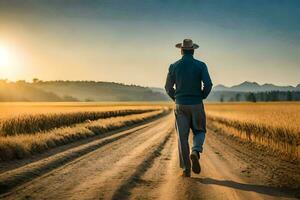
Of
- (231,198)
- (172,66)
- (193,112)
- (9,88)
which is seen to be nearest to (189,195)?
(231,198)

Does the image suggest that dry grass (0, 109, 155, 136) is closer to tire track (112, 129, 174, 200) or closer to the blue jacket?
tire track (112, 129, 174, 200)

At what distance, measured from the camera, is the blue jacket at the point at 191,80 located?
8859 millimetres

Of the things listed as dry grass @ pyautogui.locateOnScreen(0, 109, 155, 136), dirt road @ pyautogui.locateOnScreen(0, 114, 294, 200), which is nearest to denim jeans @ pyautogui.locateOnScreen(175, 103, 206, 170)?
Answer: dirt road @ pyautogui.locateOnScreen(0, 114, 294, 200)

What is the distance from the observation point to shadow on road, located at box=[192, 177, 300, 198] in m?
7.32

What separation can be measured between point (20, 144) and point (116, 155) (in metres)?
3.26

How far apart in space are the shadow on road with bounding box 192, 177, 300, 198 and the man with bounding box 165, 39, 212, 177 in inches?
19.3

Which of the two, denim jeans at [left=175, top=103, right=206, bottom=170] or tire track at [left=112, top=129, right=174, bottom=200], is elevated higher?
denim jeans at [left=175, top=103, right=206, bottom=170]

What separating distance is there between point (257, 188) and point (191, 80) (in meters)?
2.53

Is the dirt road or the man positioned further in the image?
the man

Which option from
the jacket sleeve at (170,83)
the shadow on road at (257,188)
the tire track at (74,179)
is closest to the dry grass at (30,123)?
the tire track at (74,179)

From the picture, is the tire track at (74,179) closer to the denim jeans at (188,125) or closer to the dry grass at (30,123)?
the denim jeans at (188,125)

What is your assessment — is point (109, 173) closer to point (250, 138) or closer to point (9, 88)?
point (250, 138)

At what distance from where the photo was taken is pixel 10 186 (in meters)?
7.89

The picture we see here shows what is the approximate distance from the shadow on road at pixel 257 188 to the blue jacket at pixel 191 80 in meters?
1.61
